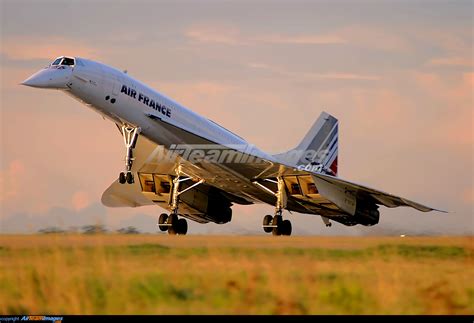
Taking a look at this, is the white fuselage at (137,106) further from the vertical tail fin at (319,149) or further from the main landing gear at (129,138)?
the vertical tail fin at (319,149)

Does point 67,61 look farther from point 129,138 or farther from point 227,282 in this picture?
point 227,282

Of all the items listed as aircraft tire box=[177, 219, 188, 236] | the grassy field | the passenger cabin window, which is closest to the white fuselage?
the passenger cabin window

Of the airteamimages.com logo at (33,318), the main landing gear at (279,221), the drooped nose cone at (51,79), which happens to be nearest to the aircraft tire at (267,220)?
the main landing gear at (279,221)

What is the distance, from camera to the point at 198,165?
81.9 feet

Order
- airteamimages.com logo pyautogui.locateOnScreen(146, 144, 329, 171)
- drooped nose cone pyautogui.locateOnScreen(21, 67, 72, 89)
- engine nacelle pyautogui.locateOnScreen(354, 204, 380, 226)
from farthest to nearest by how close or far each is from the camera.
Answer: engine nacelle pyautogui.locateOnScreen(354, 204, 380, 226)
airteamimages.com logo pyautogui.locateOnScreen(146, 144, 329, 171)
drooped nose cone pyautogui.locateOnScreen(21, 67, 72, 89)

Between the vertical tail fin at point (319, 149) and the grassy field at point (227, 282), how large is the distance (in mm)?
13843

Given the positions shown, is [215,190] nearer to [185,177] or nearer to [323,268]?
[185,177]

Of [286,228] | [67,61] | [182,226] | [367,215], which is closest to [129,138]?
[67,61]

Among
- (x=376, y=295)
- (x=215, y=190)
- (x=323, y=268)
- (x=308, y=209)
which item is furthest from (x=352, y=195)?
(x=376, y=295)

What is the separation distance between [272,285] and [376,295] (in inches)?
49.6

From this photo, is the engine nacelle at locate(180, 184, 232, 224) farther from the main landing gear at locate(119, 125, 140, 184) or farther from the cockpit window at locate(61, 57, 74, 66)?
the cockpit window at locate(61, 57, 74, 66)

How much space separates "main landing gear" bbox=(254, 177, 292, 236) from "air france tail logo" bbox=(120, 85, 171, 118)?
4.46 metres

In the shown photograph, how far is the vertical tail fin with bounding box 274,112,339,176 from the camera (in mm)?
29297

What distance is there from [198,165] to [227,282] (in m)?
13.9
